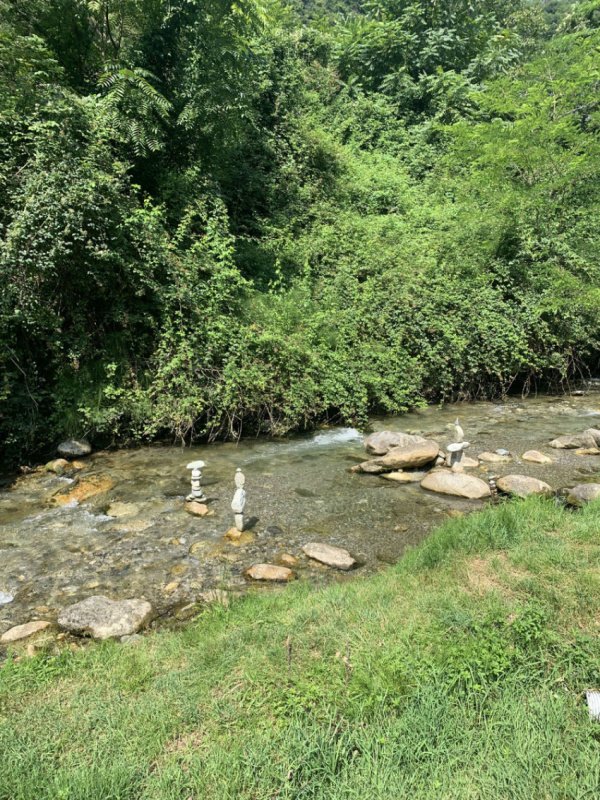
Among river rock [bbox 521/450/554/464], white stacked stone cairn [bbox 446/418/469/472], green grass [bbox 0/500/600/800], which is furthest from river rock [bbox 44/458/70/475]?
river rock [bbox 521/450/554/464]

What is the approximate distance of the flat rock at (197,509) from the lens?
6.48 meters

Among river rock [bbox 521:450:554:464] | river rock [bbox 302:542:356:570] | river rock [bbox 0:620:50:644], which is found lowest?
river rock [bbox 302:542:356:570]

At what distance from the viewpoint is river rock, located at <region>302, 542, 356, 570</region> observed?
17.1 feet

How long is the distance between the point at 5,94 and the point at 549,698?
10.8m

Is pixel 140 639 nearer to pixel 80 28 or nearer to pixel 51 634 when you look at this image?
pixel 51 634

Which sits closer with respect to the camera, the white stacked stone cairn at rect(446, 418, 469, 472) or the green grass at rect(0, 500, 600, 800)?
the green grass at rect(0, 500, 600, 800)

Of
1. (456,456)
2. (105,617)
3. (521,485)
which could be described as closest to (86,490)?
(105,617)

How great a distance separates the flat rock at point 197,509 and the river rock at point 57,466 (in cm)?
286

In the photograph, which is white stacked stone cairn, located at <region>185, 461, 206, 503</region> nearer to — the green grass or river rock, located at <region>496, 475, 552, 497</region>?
the green grass

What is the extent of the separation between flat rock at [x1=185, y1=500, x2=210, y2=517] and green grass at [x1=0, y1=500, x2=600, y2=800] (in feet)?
8.50

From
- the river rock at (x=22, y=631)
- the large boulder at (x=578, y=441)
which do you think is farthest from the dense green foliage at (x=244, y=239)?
the river rock at (x=22, y=631)

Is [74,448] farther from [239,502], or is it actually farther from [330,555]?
[330,555]

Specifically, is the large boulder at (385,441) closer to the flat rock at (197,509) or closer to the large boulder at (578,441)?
the large boulder at (578,441)

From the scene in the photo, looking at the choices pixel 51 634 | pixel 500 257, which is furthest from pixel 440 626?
pixel 500 257
